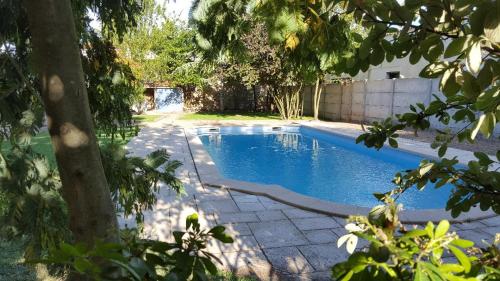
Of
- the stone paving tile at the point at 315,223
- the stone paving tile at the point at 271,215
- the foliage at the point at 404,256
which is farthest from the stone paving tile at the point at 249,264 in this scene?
the foliage at the point at 404,256

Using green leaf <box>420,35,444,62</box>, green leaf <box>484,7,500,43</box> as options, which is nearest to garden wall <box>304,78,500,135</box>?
green leaf <box>420,35,444,62</box>

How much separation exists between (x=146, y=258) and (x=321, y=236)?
4.38 m

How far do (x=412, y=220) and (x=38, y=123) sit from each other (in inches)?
192

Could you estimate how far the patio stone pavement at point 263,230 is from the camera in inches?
162

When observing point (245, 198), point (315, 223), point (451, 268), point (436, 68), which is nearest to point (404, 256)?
point (451, 268)

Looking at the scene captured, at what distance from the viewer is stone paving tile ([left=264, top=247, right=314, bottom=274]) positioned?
4.04m

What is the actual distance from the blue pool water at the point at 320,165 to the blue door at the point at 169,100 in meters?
10.5

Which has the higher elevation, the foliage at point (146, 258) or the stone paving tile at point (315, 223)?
the foliage at point (146, 258)

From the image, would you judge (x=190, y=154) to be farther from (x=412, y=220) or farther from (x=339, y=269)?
(x=339, y=269)

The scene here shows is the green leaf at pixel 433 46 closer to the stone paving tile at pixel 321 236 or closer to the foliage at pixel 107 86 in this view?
the foliage at pixel 107 86

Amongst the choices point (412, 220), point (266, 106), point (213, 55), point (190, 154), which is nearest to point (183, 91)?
point (266, 106)

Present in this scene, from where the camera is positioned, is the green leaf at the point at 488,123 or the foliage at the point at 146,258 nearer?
the foliage at the point at 146,258

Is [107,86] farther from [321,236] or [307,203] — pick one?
[307,203]

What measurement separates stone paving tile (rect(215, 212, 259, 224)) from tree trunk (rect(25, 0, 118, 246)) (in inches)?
174
